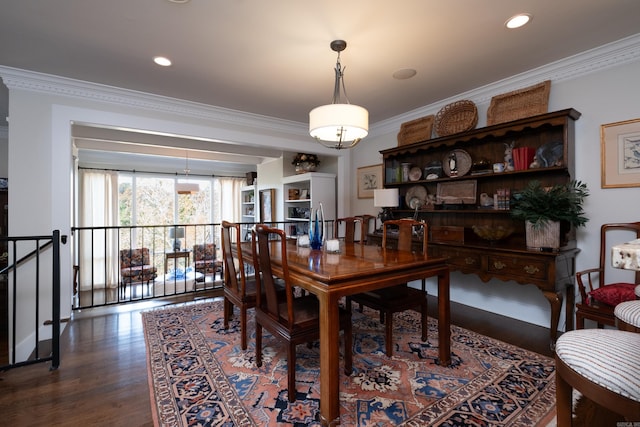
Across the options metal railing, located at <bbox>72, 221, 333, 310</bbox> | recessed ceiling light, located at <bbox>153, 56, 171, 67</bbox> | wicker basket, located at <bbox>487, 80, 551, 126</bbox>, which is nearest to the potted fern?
wicker basket, located at <bbox>487, 80, 551, 126</bbox>

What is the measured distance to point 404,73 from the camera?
2787 mm

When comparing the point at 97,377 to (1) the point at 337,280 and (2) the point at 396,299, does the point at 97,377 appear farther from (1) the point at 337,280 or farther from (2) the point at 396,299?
(2) the point at 396,299

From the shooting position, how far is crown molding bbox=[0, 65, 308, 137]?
272 cm

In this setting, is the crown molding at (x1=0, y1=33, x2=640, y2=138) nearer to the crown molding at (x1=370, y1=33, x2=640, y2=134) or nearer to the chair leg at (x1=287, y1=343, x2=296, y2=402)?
the crown molding at (x1=370, y1=33, x2=640, y2=134)

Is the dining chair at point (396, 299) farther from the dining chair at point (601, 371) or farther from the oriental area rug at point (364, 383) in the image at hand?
the dining chair at point (601, 371)

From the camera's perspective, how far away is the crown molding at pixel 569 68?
7.50 feet

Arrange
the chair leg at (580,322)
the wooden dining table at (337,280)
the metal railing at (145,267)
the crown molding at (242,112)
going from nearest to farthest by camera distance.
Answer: the wooden dining table at (337,280) → the chair leg at (580,322) → the crown molding at (242,112) → the metal railing at (145,267)

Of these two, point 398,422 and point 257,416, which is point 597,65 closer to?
point 398,422

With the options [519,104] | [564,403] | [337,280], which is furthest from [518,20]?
[564,403]

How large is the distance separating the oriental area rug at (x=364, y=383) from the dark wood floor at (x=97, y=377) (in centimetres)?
12

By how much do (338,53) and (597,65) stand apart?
221 cm

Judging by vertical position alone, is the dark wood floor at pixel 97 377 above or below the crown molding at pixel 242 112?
below

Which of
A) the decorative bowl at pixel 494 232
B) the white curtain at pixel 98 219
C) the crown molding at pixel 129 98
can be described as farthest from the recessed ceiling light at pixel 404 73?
the white curtain at pixel 98 219

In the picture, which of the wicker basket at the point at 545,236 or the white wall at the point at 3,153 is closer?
the wicker basket at the point at 545,236
